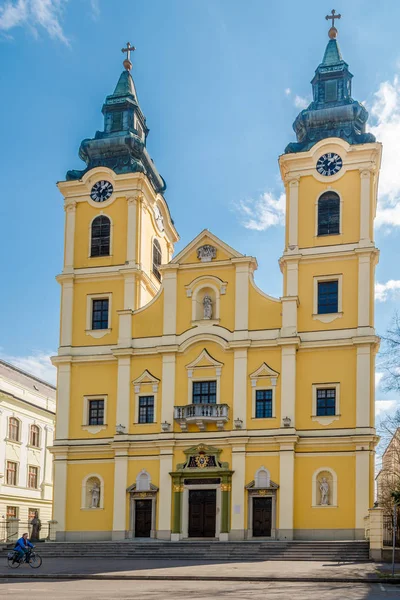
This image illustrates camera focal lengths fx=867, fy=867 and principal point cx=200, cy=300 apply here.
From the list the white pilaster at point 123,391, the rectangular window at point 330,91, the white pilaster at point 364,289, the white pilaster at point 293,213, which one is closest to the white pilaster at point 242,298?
the white pilaster at point 293,213

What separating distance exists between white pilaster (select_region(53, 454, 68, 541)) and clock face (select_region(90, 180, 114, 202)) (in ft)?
45.7

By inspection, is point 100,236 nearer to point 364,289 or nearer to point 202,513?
point 364,289

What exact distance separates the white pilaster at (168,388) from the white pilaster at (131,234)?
13.5 feet

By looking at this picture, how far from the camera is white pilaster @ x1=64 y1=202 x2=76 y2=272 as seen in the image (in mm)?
47031

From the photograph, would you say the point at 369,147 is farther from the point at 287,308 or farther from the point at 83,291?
the point at 83,291

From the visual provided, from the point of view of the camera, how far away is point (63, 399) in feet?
148

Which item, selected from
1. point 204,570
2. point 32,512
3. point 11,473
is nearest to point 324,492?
point 204,570

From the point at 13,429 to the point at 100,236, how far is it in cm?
1540

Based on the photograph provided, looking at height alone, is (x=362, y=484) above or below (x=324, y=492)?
above

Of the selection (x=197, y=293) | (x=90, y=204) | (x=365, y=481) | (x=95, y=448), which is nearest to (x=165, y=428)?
(x=95, y=448)

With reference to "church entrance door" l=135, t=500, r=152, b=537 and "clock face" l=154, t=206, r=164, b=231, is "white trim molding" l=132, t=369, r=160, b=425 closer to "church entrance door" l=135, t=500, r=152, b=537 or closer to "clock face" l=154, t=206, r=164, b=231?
"church entrance door" l=135, t=500, r=152, b=537

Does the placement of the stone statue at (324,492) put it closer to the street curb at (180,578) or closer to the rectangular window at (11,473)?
the street curb at (180,578)

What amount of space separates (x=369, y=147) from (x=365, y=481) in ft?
53.7

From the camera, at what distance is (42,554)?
38344 millimetres
